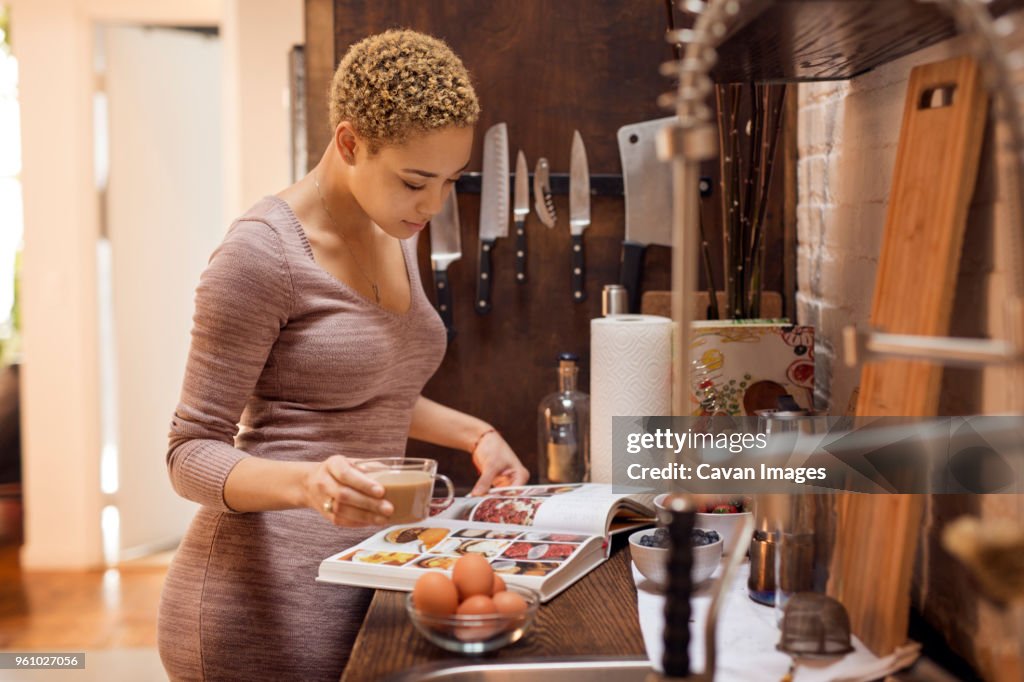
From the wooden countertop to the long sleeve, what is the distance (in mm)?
286

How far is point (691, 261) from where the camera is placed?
2.25 feet

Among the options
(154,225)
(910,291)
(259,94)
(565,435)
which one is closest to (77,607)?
(154,225)

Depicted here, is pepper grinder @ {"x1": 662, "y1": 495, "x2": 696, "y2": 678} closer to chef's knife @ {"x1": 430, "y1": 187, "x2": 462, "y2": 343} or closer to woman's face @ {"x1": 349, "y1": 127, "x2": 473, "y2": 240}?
woman's face @ {"x1": 349, "y1": 127, "x2": 473, "y2": 240}

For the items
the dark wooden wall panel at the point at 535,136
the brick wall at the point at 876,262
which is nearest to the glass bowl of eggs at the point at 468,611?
the brick wall at the point at 876,262

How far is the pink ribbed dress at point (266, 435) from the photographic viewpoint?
4.17 ft

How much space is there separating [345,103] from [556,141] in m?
0.62

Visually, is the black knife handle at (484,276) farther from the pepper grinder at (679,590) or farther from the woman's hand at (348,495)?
the pepper grinder at (679,590)

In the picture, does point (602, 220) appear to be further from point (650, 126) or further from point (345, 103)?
point (345, 103)

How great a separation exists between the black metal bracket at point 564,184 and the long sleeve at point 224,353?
0.67 metres

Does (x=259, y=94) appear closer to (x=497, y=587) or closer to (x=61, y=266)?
(x=61, y=266)

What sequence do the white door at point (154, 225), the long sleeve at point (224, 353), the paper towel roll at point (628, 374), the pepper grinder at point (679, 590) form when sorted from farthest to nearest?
1. the white door at point (154, 225)
2. the paper towel roll at point (628, 374)
3. the long sleeve at point (224, 353)
4. the pepper grinder at point (679, 590)

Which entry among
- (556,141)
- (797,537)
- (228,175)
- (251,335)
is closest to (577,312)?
(556,141)

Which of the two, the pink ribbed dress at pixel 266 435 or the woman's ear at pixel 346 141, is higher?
the woman's ear at pixel 346 141

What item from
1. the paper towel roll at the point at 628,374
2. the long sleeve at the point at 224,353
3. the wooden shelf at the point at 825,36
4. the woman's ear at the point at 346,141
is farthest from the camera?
the paper towel roll at the point at 628,374
